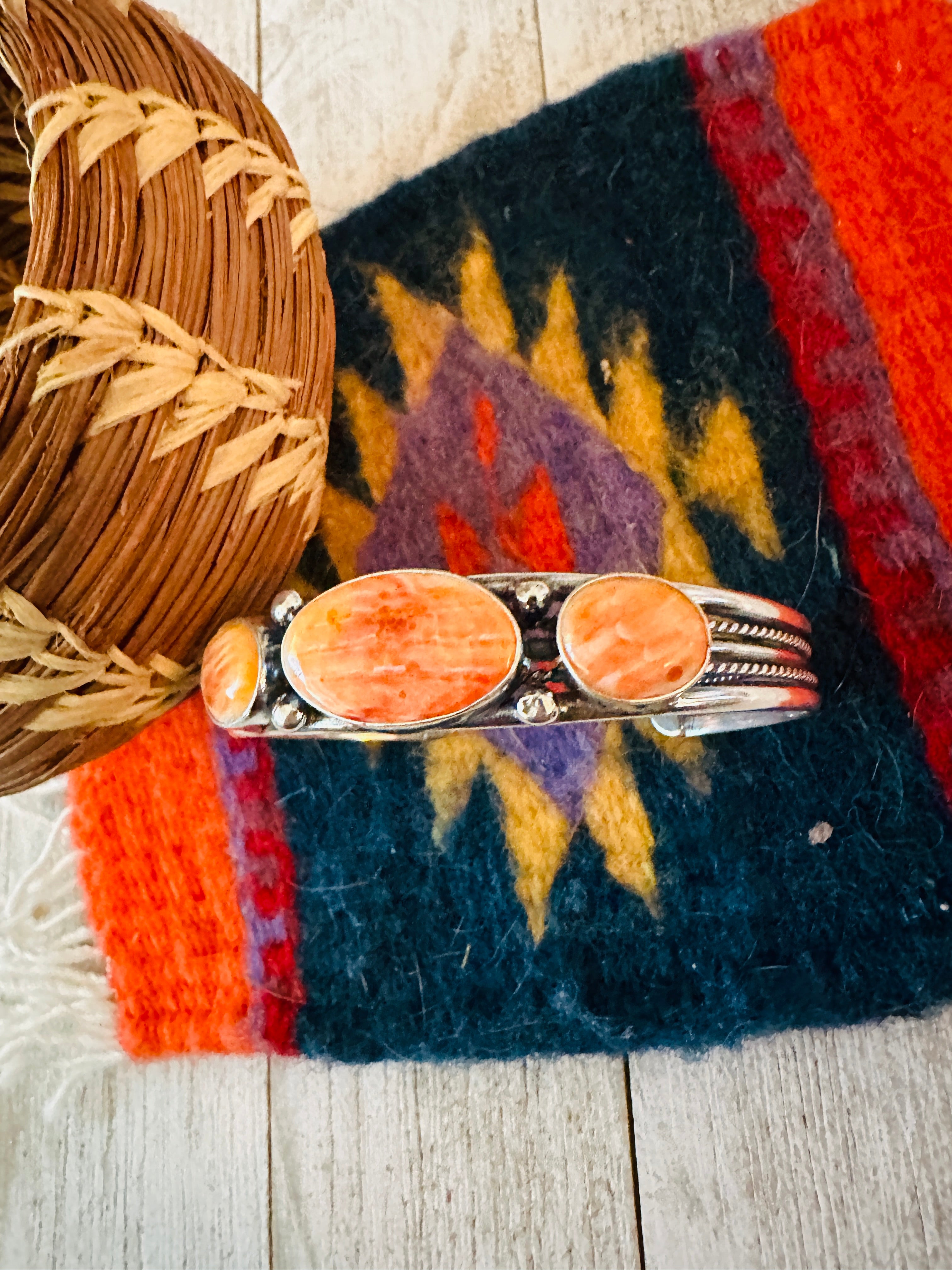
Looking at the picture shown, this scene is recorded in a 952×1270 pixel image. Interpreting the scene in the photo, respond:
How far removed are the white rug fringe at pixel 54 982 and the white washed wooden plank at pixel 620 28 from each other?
45 cm

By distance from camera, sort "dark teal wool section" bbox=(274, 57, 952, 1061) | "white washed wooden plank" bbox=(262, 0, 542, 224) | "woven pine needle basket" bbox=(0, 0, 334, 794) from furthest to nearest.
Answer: "white washed wooden plank" bbox=(262, 0, 542, 224), "dark teal wool section" bbox=(274, 57, 952, 1061), "woven pine needle basket" bbox=(0, 0, 334, 794)

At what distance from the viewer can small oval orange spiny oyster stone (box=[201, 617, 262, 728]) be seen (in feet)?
1.12

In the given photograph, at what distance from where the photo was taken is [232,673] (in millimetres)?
345

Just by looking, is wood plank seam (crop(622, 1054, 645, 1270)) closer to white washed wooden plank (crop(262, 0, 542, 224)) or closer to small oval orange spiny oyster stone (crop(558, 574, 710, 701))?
small oval orange spiny oyster stone (crop(558, 574, 710, 701))

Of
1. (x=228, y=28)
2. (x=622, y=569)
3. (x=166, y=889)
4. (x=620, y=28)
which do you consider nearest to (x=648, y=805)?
(x=622, y=569)

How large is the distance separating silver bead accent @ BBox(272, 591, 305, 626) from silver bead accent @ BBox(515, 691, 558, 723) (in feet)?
0.28

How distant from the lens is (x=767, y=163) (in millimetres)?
463

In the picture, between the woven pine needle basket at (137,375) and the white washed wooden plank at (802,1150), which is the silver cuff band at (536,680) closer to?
the woven pine needle basket at (137,375)

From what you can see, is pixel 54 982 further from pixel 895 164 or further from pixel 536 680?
pixel 895 164

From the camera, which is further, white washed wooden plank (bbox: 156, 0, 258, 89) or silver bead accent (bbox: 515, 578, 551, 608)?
white washed wooden plank (bbox: 156, 0, 258, 89)

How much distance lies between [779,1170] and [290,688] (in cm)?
28

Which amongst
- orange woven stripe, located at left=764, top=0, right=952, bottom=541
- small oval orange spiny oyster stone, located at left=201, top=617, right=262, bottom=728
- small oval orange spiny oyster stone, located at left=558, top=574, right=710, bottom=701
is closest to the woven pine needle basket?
small oval orange spiny oyster stone, located at left=201, top=617, right=262, bottom=728

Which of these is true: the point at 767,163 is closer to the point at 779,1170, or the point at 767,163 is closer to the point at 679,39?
the point at 679,39

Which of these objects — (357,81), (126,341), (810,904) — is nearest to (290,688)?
(126,341)
